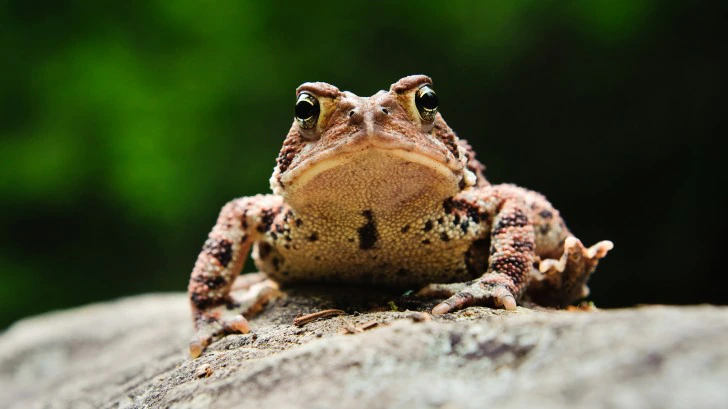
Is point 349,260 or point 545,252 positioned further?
point 545,252

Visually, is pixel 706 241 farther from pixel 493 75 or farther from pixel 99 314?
pixel 99 314

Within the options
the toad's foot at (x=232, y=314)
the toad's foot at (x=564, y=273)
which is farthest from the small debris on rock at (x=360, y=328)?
the toad's foot at (x=564, y=273)

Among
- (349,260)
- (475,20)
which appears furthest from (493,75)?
(349,260)

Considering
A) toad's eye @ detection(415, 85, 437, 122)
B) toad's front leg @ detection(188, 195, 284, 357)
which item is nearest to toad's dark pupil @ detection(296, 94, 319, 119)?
toad's eye @ detection(415, 85, 437, 122)

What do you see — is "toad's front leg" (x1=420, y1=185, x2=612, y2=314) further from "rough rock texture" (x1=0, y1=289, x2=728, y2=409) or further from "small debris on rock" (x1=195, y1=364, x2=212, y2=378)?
"small debris on rock" (x1=195, y1=364, x2=212, y2=378)

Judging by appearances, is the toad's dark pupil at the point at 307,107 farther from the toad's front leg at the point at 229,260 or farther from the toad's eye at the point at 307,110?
the toad's front leg at the point at 229,260

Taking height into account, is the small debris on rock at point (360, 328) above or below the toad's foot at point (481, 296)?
below
